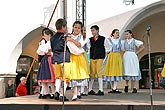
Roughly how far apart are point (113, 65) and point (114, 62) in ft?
0.24

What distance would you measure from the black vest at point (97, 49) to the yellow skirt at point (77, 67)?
129cm

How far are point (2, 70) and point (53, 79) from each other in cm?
560

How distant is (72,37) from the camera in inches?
192

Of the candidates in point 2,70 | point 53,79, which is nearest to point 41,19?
point 2,70

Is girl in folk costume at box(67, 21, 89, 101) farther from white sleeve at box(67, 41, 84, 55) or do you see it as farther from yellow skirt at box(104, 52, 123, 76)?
yellow skirt at box(104, 52, 123, 76)

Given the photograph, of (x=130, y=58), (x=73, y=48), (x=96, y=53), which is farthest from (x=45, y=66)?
(x=130, y=58)

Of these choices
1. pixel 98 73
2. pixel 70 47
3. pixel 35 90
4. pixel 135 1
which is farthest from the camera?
pixel 35 90

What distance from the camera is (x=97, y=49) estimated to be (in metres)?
6.11

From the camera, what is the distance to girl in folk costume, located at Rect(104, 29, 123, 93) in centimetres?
660

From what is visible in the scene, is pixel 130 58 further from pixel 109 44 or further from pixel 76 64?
pixel 76 64

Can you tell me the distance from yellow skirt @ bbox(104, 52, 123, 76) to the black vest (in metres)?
0.59

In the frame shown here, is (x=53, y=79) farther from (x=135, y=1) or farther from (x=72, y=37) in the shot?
(x=135, y=1)

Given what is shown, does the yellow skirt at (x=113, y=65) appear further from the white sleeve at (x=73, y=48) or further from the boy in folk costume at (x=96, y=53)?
the white sleeve at (x=73, y=48)

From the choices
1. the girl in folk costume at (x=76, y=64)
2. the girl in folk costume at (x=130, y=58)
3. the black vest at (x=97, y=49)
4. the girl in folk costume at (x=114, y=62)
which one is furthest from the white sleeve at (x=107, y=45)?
the girl in folk costume at (x=76, y=64)
